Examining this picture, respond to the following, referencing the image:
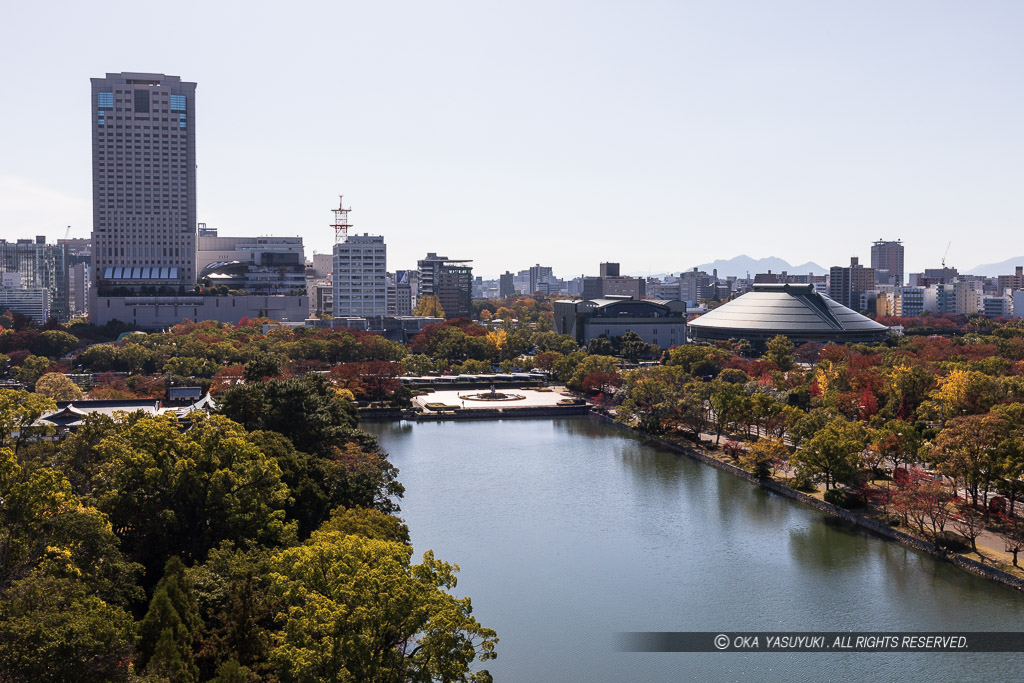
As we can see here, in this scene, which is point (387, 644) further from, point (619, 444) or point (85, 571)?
point (619, 444)

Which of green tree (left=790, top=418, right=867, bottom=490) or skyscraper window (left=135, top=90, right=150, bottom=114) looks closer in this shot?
green tree (left=790, top=418, right=867, bottom=490)

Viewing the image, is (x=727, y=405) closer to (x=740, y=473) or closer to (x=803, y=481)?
(x=740, y=473)

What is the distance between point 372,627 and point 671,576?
27.9 feet

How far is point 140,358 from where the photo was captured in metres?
36.9

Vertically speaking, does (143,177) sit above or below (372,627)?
above

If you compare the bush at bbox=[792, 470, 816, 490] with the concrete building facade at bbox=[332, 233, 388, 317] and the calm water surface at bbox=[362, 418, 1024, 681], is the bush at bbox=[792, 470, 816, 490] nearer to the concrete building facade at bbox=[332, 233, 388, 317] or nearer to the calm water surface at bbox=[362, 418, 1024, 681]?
the calm water surface at bbox=[362, 418, 1024, 681]

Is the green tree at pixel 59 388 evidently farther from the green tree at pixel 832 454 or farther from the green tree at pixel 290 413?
the green tree at pixel 832 454

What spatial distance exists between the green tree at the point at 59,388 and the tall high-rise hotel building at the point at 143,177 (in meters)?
34.1

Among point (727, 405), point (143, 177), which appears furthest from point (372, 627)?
point (143, 177)

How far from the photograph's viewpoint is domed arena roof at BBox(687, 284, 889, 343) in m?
51.3

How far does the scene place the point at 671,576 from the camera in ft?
51.6

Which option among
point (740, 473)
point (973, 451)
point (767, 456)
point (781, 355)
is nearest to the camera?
point (973, 451)

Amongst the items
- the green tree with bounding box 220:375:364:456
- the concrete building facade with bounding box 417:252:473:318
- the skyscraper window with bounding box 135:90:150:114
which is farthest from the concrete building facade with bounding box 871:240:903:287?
the green tree with bounding box 220:375:364:456

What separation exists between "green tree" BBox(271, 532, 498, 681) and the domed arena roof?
45632mm
